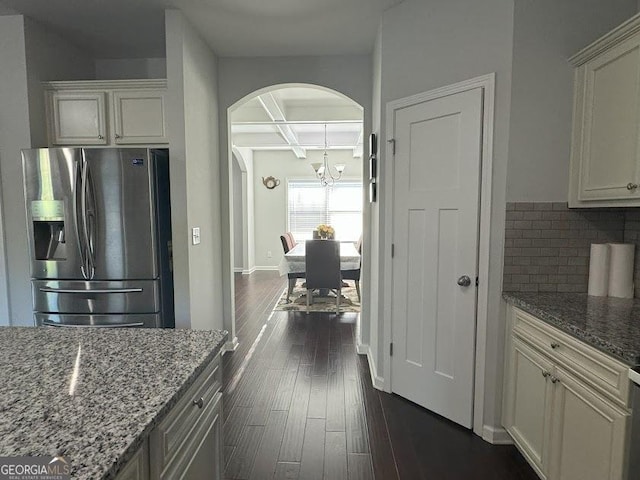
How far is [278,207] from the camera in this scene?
27.5ft

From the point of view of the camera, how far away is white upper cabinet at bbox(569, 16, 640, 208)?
62.7 inches

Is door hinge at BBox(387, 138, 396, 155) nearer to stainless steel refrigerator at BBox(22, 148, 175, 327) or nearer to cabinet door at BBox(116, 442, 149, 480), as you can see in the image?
stainless steel refrigerator at BBox(22, 148, 175, 327)

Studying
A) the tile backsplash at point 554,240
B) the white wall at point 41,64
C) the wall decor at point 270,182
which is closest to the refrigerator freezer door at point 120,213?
the white wall at point 41,64

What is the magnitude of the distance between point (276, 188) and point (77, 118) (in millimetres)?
5713

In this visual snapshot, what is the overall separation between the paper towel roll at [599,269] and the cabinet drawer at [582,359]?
46 cm

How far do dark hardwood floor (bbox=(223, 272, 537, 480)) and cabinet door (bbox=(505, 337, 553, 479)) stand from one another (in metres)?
0.22

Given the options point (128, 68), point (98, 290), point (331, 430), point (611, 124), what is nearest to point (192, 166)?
point (98, 290)

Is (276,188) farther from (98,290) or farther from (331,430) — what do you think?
(331,430)

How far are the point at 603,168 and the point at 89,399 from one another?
91.1 inches

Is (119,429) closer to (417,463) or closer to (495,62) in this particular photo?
(417,463)

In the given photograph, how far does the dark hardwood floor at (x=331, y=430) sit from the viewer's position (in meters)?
1.91

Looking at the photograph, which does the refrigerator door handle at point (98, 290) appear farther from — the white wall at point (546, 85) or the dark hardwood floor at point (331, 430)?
the white wall at point (546, 85)

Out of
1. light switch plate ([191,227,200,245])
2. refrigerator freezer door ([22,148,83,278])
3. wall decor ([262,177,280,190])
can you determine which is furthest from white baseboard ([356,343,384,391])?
wall decor ([262,177,280,190])

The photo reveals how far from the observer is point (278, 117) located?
5.07m
